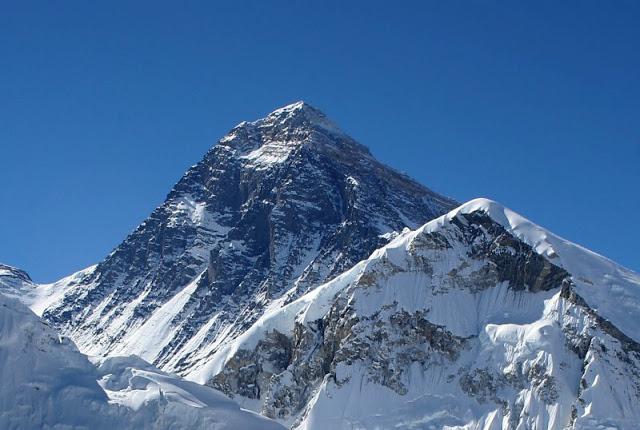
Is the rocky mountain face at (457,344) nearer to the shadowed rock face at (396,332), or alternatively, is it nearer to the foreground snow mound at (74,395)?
the shadowed rock face at (396,332)

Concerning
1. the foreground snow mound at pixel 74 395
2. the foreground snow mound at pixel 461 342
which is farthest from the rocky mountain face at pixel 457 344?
the foreground snow mound at pixel 74 395

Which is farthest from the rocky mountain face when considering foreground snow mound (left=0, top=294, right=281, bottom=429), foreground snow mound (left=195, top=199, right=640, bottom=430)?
foreground snow mound (left=0, top=294, right=281, bottom=429)

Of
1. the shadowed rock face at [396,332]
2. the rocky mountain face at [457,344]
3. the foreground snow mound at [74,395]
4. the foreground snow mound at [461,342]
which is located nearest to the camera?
the foreground snow mound at [74,395]

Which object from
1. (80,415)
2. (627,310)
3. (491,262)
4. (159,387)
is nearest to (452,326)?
(491,262)

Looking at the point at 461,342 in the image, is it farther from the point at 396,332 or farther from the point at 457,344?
the point at 396,332

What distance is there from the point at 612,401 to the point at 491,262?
101 ft

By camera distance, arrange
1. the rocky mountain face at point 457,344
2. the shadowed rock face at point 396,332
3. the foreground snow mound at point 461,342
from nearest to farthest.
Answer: the rocky mountain face at point 457,344
the foreground snow mound at point 461,342
the shadowed rock face at point 396,332

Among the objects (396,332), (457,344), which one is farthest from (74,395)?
(457,344)

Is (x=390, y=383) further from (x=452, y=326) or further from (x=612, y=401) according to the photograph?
(x=612, y=401)

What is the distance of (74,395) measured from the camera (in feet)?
495

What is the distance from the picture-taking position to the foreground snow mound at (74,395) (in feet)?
486

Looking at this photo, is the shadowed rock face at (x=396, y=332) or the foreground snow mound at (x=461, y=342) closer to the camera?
the foreground snow mound at (x=461, y=342)

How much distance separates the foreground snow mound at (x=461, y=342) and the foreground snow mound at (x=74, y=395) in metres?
21.3

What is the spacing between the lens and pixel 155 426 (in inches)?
6024
